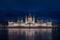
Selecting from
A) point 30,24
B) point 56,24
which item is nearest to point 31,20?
point 30,24

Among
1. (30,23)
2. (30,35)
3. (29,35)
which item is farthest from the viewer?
(30,23)

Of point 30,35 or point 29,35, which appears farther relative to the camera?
point 30,35

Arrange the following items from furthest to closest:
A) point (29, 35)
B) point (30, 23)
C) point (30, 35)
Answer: point (30, 23) < point (30, 35) < point (29, 35)

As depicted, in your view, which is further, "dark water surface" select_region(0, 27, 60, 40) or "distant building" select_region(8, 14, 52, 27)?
"distant building" select_region(8, 14, 52, 27)

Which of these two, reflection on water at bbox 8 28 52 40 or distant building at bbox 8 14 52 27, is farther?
distant building at bbox 8 14 52 27

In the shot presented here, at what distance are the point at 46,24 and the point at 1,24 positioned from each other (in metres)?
29.2

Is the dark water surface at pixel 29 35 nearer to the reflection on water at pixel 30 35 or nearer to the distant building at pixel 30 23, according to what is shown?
the reflection on water at pixel 30 35

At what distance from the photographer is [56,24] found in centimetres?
15300

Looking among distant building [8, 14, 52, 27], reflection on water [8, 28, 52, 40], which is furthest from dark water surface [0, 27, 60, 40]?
distant building [8, 14, 52, 27]

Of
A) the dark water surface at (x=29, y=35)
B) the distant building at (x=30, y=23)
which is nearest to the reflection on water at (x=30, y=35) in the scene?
the dark water surface at (x=29, y=35)

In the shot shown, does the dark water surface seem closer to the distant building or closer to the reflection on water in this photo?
the reflection on water

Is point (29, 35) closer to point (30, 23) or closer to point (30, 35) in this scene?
point (30, 35)

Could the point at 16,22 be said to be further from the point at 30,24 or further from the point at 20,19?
the point at 30,24

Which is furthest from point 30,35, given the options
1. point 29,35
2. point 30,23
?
point 30,23
